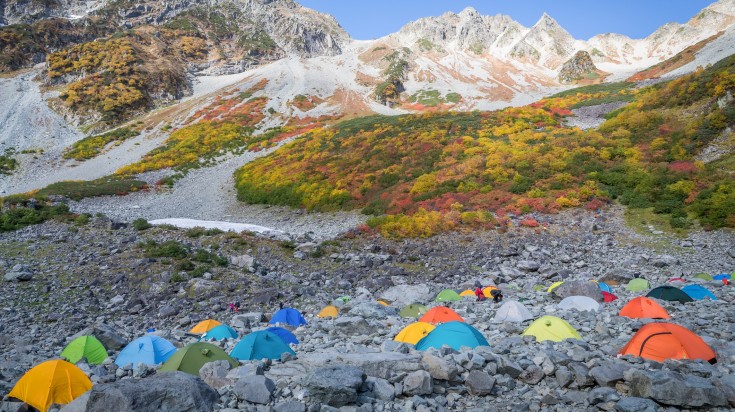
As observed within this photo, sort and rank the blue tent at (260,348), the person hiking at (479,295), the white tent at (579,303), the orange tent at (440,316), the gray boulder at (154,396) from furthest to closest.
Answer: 1. the person hiking at (479,295)
2. the white tent at (579,303)
3. the orange tent at (440,316)
4. the blue tent at (260,348)
5. the gray boulder at (154,396)

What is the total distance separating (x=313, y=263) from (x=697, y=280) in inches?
652

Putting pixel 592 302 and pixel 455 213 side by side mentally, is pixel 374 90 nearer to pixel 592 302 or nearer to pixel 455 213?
pixel 455 213

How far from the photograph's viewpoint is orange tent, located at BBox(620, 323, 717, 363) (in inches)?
306

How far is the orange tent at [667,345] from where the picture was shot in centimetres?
778

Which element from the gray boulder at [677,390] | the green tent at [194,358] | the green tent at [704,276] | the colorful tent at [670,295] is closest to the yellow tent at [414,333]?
the green tent at [194,358]

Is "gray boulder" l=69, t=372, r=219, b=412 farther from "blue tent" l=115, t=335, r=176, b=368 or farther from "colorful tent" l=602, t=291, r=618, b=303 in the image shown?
"colorful tent" l=602, t=291, r=618, b=303

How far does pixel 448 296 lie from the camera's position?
1650 cm

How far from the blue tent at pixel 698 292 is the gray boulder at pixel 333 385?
12.4 meters

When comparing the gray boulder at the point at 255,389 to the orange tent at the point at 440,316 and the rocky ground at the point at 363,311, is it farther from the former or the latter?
the orange tent at the point at 440,316

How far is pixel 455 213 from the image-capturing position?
26984 millimetres

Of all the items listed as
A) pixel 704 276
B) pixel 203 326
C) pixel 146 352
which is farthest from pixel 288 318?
pixel 704 276

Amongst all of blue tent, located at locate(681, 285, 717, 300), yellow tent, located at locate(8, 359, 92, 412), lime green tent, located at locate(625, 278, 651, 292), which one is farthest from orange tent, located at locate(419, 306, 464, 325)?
yellow tent, located at locate(8, 359, 92, 412)

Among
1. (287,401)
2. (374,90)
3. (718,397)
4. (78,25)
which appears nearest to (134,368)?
(287,401)

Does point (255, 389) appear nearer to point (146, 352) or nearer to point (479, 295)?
point (146, 352)
